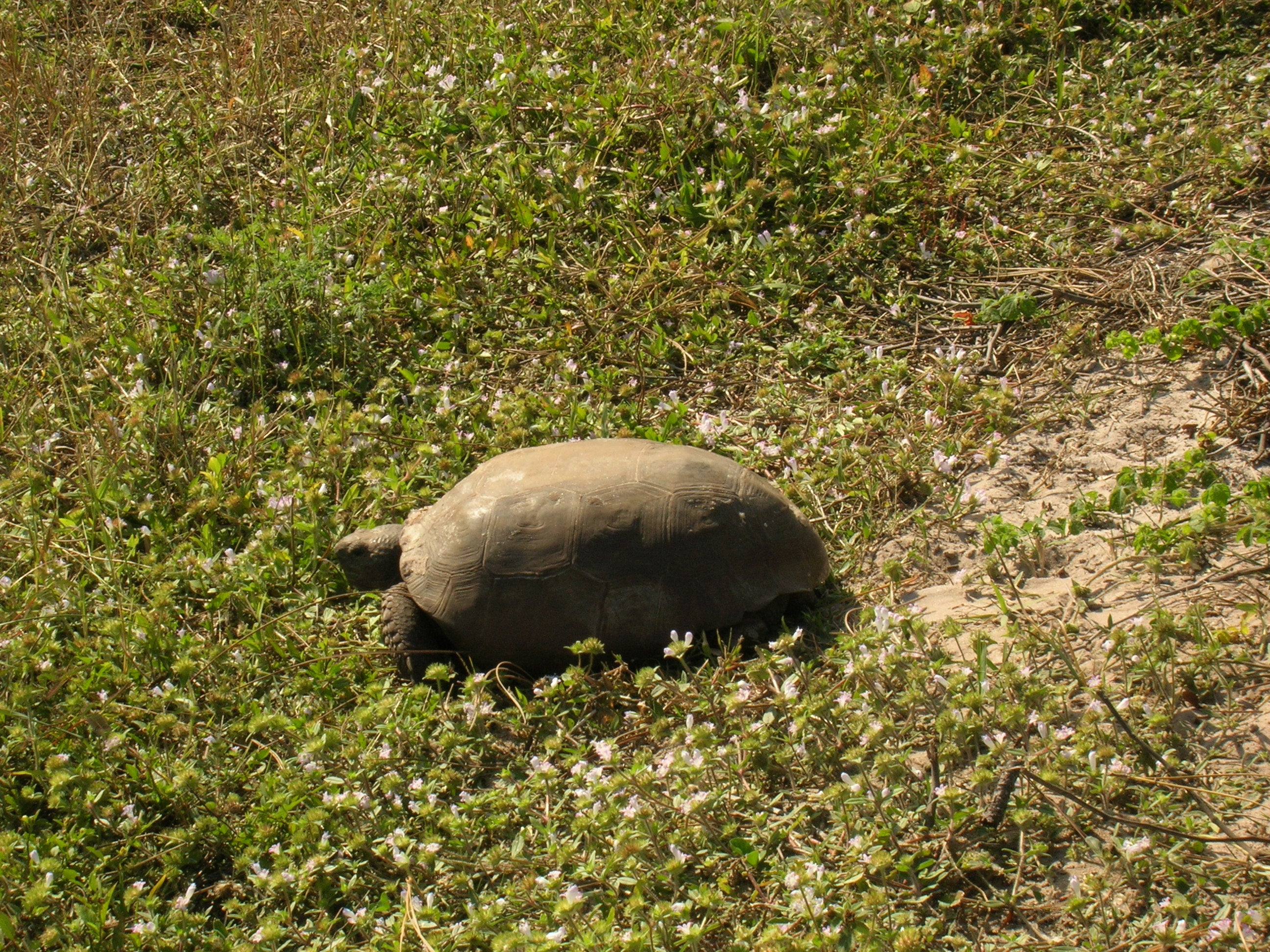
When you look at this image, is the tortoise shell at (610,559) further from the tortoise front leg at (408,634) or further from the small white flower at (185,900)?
the small white flower at (185,900)

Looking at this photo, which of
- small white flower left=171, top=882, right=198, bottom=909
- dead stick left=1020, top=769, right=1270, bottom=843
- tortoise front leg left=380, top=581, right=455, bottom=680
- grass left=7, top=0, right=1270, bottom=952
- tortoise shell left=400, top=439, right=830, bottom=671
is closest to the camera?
dead stick left=1020, top=769, right=1270, bottom=843

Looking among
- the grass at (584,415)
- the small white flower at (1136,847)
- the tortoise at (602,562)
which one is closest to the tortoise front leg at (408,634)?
the tortoise at (602,562)

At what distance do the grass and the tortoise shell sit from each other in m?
0.17

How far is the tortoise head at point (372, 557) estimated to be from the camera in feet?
12.2

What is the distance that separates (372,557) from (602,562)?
85cm

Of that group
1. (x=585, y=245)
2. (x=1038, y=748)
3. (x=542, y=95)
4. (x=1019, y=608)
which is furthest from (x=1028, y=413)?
(x=542, y=95)

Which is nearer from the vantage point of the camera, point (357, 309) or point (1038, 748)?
point (1038, 748)

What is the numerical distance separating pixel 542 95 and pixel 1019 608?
152 inches

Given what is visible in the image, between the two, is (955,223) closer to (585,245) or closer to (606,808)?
(585,245)

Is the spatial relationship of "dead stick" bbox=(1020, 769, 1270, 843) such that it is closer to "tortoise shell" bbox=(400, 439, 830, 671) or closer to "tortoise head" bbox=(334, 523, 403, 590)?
"tortoise shell" bbox=(400, 439, 830, 671)

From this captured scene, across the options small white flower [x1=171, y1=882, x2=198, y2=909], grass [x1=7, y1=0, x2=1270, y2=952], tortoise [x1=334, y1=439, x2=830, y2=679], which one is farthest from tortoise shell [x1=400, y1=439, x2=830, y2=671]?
small white flower [x1=171, y1=882, x2=198, y2=909]

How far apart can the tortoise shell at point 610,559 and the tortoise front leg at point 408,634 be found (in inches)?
2.3

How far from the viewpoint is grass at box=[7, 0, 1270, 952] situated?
8.85ft

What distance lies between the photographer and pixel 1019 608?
325cm
